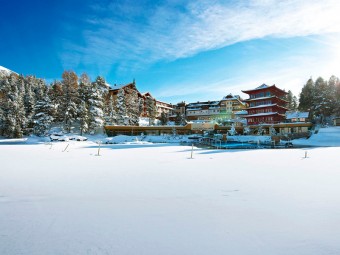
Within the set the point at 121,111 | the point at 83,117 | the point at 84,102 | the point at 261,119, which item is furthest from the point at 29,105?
the point at 261,119

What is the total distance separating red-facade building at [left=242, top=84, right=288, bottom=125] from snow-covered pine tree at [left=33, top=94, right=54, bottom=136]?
147 feet

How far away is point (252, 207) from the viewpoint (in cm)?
471

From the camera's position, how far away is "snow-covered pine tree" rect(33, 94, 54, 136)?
130ft

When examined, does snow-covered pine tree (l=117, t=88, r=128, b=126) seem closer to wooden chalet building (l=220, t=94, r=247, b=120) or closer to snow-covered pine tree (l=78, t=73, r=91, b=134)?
snow-covered pine tree (l=78, t=73, r=91, b=134)

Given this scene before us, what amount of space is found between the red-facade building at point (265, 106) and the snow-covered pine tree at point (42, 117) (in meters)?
44.9

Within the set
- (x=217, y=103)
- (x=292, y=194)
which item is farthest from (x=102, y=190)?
(x=217, y=103)

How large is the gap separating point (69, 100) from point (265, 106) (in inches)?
1698

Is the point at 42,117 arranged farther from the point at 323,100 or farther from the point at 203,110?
the point at 323,100

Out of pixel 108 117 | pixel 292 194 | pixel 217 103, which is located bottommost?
pixel 292 194

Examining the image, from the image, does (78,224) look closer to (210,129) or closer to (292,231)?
(292,231)

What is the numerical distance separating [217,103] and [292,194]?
76440 millimetres

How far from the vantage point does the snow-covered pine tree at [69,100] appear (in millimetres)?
41000

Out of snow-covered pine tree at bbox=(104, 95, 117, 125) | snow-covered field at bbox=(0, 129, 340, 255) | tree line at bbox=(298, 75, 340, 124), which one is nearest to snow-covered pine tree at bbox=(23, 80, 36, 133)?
snow-covered pine tree at bbox=(104, 95, 117, 125)

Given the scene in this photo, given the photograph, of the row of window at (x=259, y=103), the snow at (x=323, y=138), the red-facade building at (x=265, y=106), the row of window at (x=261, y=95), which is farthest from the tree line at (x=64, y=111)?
the snow at (x=323, y=138)
